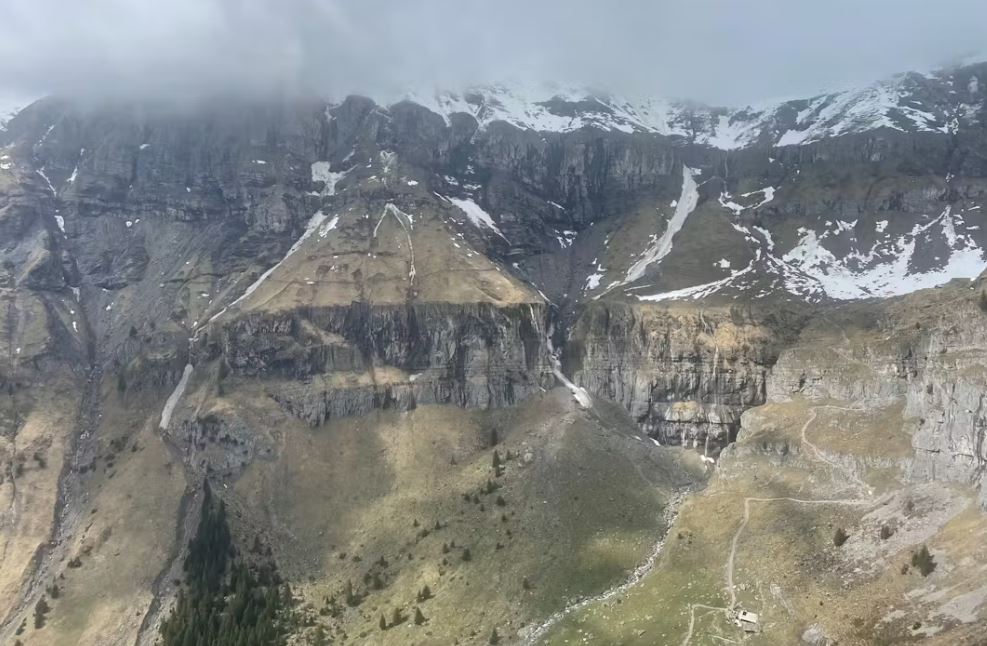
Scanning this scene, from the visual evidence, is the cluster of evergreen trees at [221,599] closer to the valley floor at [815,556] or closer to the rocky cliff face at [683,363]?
the valley floor at [815,556]

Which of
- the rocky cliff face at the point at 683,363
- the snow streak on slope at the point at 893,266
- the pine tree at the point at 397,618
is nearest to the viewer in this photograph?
the pine tree at the point at 397,618

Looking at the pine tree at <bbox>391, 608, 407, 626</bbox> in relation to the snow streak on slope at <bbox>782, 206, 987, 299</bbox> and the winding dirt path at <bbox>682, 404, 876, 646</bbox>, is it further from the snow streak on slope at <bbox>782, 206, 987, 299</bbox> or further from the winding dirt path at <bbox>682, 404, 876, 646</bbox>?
the snow streak on slope at <bbox>782, 206, 987, 299</bbox>

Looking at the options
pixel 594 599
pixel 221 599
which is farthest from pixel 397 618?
pixel 221 599

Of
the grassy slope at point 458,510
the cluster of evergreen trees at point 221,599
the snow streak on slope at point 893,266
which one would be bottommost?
the cluster of evergreen trees at point 221,599

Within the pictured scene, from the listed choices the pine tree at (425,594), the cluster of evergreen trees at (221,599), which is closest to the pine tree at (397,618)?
the pine tree at (425,594)

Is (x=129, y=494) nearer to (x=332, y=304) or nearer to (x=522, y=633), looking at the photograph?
(x=332, y=304)

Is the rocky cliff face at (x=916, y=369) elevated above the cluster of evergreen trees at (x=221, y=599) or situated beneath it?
elevated above

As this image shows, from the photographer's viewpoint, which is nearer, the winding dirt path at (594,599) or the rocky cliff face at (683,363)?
the winding dirt path at (594,599)

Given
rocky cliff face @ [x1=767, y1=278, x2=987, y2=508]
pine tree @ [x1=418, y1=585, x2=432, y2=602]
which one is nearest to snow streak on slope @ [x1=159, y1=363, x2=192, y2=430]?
pine tree @ [x1=418, y1=585, x2=432, y2=602]

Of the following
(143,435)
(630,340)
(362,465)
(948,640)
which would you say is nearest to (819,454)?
(948,640)

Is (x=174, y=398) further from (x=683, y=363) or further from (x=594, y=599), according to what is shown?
(x=683, y=363)
